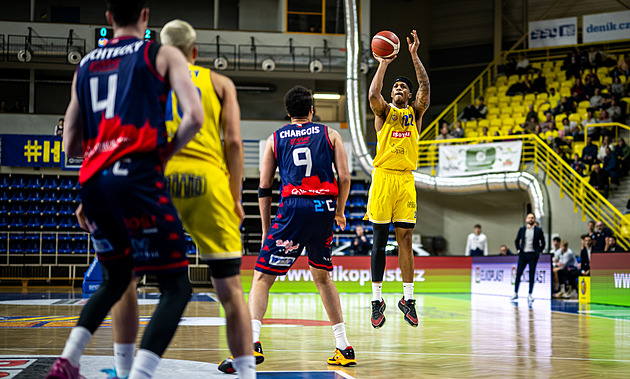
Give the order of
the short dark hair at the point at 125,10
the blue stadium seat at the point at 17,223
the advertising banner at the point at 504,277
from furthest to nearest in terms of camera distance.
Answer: the blue stadium seat at the point at 17,223, the advertising banner at the point at 504,277, the short dark hair at the point at 125,10

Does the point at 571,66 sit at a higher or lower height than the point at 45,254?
higher

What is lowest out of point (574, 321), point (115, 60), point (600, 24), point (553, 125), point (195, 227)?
point (574, 321)

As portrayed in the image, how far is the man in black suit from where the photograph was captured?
15555mm

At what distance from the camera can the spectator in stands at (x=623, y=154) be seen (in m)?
20.1

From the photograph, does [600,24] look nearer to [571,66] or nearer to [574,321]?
[571,66]

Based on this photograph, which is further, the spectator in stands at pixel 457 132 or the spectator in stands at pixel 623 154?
the spectator in stands at pixel 457 132

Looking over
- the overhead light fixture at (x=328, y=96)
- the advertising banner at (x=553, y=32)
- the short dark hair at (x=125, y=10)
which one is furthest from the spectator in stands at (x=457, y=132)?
the short dark hair at (x=125, y=10)

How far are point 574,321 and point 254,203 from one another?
49.0 ft

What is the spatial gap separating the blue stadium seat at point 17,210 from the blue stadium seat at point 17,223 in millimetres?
161

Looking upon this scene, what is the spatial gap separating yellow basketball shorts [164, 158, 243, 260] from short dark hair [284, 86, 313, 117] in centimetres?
195

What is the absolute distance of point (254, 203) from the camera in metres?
23.7

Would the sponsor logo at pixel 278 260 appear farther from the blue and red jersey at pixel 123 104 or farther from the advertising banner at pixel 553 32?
the advertising banner at pixel 553 32

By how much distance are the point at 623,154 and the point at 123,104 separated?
19.7 metres

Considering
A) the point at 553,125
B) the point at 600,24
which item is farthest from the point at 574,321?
the point at 600,24
